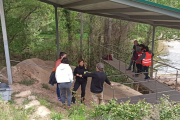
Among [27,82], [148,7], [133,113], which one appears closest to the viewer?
[133,113]

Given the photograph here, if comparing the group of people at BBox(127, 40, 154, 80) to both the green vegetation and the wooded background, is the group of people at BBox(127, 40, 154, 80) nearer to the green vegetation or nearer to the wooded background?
the green vegetation

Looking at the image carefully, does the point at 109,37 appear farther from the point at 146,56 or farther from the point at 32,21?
the point at 146,56

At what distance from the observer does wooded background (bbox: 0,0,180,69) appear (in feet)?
37.1

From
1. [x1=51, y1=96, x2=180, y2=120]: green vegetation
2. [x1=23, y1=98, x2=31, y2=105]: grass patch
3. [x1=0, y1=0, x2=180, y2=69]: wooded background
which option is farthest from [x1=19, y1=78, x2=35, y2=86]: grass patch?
[x1=0, y1=0, x2=180, y2=69]: wooded background

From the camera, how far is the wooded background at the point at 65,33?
445 inches

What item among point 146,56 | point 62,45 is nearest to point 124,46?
point 62,45

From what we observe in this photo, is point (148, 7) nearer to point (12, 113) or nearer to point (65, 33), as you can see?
point (12, 113)

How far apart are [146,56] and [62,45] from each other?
30.8ft

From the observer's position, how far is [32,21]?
43.4 ft

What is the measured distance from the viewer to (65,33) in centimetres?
1530

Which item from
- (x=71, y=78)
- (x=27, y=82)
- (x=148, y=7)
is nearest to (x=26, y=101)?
(x=71, y=78)

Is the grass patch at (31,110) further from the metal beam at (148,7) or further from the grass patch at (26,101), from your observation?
the metal beam at (148,7)

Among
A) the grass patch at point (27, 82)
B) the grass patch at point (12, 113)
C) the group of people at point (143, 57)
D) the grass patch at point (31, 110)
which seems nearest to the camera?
the grass patch at point (12, 113)

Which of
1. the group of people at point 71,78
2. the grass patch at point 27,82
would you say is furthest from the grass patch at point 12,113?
the grass patch at point 27,82
